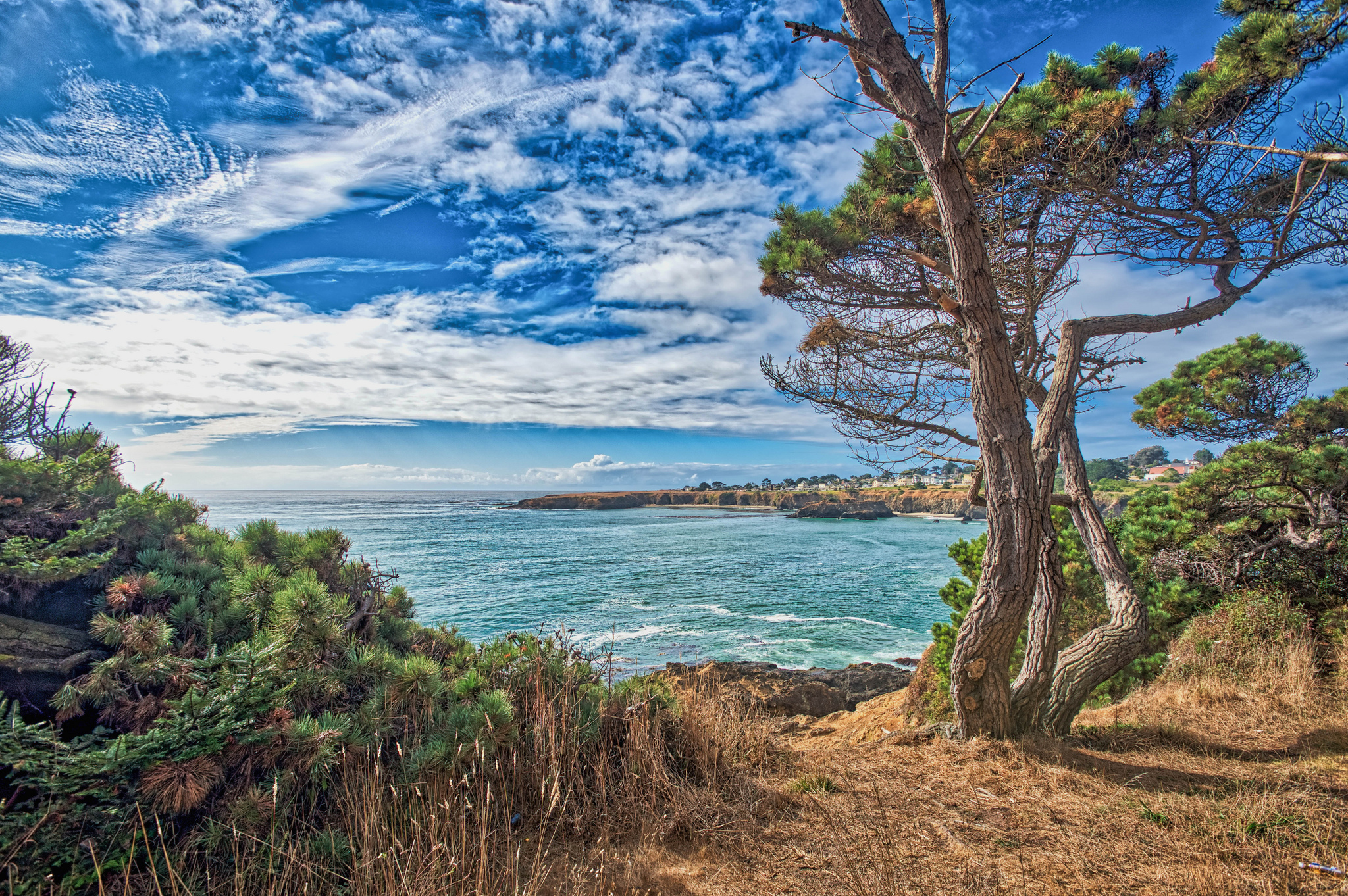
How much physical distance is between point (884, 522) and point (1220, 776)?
61678 mm

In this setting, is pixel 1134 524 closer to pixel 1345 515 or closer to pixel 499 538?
pixel 1345 515

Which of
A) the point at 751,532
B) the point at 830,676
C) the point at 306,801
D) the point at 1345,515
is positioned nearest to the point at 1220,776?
the point at 1345,515

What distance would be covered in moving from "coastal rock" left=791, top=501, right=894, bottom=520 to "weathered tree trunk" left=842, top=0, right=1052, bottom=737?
218ft

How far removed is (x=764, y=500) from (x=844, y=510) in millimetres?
30983

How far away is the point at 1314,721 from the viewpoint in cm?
428

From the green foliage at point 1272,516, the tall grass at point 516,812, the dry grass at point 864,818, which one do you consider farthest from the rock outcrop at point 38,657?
the green foliage at point 1272,516

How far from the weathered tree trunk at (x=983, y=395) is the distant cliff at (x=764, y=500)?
5932cm

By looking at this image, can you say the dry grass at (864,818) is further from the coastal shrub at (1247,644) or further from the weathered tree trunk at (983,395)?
the coastal shrub at (1247,644)

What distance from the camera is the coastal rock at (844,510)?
69.7 m

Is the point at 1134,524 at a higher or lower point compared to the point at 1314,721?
higher

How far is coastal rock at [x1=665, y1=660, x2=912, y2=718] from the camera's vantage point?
7992mm

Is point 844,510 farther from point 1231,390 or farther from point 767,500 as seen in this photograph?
point 1231,390

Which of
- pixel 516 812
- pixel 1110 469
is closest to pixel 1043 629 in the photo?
pixel 516 812

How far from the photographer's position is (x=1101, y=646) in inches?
167
